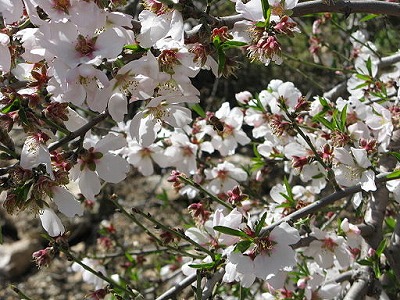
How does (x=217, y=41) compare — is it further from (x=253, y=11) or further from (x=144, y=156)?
(x=144, y=156)

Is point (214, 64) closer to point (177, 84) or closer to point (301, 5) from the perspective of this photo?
point (177, 84)

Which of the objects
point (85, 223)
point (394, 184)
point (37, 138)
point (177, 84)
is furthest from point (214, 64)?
point (85, 223)

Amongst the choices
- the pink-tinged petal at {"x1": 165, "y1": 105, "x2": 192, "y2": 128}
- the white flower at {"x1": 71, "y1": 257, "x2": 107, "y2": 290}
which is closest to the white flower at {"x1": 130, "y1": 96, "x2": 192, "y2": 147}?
the pink-tinged petal at {"x1": 165, "y1": 105, "x2": 192, "y2": 128}

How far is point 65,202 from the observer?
158 cm

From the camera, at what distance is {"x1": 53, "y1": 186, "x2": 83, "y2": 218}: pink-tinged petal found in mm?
1555

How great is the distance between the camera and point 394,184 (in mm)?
1958

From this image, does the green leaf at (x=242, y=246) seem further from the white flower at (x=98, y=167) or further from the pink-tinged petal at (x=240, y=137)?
the pink-tinged petal at (x=240, y=137)

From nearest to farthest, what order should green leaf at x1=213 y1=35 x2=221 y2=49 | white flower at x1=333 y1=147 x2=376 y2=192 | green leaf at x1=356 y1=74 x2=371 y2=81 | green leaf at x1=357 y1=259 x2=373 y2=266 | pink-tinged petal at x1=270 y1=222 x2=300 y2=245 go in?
green leaf at x1=213 y1=35 x2=221 y2=49, pink-tinged petal at x1=270 y1=222 x2=300 y2=245, white flower at x1=333 y1=147 x2=376 y2=192, green leaf at x1=357 y1=259 x2=373 y2=266, green leaf at x1=356 y1=74 x2=371 y2=81

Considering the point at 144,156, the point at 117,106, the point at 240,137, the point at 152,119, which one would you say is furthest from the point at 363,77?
the point at 117,106

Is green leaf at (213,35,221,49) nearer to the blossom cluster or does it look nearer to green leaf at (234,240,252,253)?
the blossom cluster

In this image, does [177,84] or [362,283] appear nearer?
[177,84]

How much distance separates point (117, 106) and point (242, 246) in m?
0.52

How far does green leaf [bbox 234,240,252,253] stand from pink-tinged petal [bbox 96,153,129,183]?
1.22 ft

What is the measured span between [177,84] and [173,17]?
18cm
